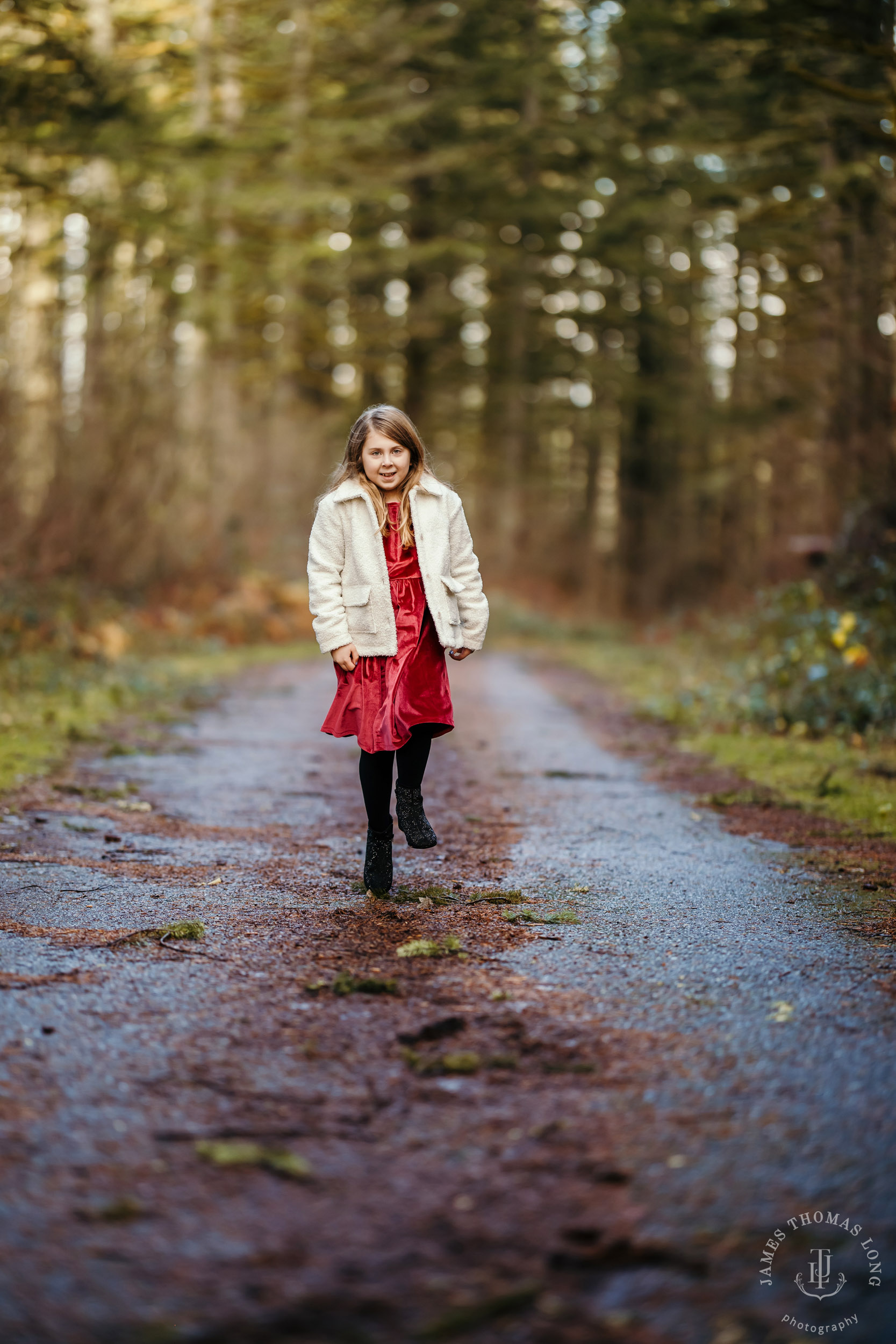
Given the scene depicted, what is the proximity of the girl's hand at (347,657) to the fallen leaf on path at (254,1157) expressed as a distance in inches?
91.9

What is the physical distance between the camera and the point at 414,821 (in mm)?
4961

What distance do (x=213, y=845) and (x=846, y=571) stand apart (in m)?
8.62

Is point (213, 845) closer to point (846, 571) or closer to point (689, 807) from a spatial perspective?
point (689, 807)

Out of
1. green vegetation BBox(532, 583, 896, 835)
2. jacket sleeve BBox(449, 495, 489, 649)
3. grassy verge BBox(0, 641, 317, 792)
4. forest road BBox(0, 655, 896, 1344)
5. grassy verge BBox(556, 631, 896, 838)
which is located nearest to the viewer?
forest road BBox(0, 655, 896, 1344)

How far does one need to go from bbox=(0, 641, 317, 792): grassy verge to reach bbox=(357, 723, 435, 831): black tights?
282 cm

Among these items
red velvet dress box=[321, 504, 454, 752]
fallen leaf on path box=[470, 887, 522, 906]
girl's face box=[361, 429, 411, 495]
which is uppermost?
girl's face box=[361, 429, 411, 495]

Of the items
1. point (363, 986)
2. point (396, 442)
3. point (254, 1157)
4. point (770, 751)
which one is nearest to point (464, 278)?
point (770, 751)

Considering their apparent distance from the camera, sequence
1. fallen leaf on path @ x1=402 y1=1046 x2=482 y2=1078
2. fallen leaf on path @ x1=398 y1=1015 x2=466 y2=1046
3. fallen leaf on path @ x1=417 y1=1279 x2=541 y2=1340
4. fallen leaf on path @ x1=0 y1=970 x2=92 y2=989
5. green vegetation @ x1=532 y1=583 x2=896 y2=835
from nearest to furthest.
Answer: fallen leaf on path @ x1=417 y1=1279 x2=541 y2=1340 → fallen leaf on path @ x1=402 y1=1046 x2=482 y2=1078 → fallen leaf on path @ x1=398 y1=1015 x2=466 y2=1046 → fallen leaf on path @ x1=0 y1=970 x2=92 y2=989 → green vegetation @ x1=532 y1=583 x2=896 y2=835

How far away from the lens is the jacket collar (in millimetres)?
4746

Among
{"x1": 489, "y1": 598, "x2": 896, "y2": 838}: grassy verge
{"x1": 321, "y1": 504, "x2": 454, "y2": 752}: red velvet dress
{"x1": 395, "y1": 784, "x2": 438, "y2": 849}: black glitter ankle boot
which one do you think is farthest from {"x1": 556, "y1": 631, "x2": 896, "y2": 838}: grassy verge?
{"x1": 321, "y1": 504, "x2": 454, "y2": 752}: red velvet dress

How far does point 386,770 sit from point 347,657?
19.7 inches

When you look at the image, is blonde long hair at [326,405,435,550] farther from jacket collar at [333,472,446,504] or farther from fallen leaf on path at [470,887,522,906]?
fallen leaf on path at [470,887,522,906]

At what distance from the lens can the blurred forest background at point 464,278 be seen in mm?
13656

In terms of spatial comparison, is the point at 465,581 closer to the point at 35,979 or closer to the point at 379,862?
the point at 379,862
